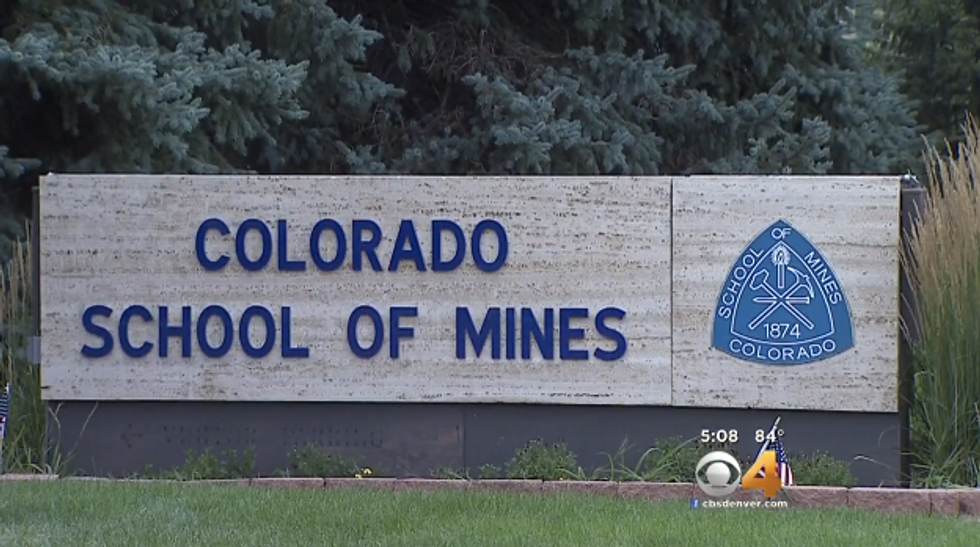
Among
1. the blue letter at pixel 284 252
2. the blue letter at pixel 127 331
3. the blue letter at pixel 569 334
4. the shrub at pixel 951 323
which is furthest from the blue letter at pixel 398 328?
the shrub at pixel 951 323

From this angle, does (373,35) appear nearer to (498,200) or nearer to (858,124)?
(498,200)

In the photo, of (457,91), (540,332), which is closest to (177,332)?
(540,332)

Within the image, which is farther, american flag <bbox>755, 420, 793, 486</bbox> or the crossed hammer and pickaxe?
the crossed hammer and pickaxe

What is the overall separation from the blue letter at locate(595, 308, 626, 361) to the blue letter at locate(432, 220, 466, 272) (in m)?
0.93

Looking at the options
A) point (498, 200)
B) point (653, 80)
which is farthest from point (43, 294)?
point (653, 80)

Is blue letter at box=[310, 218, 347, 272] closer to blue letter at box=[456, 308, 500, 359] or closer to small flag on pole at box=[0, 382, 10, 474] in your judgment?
blue letter at box=[456, 308, 500, 359]

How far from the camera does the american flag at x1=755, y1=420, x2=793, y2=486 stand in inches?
344

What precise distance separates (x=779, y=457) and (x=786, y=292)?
0.99 meters

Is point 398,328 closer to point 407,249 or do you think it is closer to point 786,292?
point 407,249

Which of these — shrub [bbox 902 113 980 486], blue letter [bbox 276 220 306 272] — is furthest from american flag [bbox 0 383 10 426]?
shrub [bbox 902 113 980 486]

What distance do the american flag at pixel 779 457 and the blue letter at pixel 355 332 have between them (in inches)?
95.3

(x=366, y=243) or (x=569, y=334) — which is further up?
(x=366, y=243)

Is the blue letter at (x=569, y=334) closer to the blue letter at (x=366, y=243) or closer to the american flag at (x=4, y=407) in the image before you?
the blue letter at (x=366, y=243)

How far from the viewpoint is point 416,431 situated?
9.43 m
